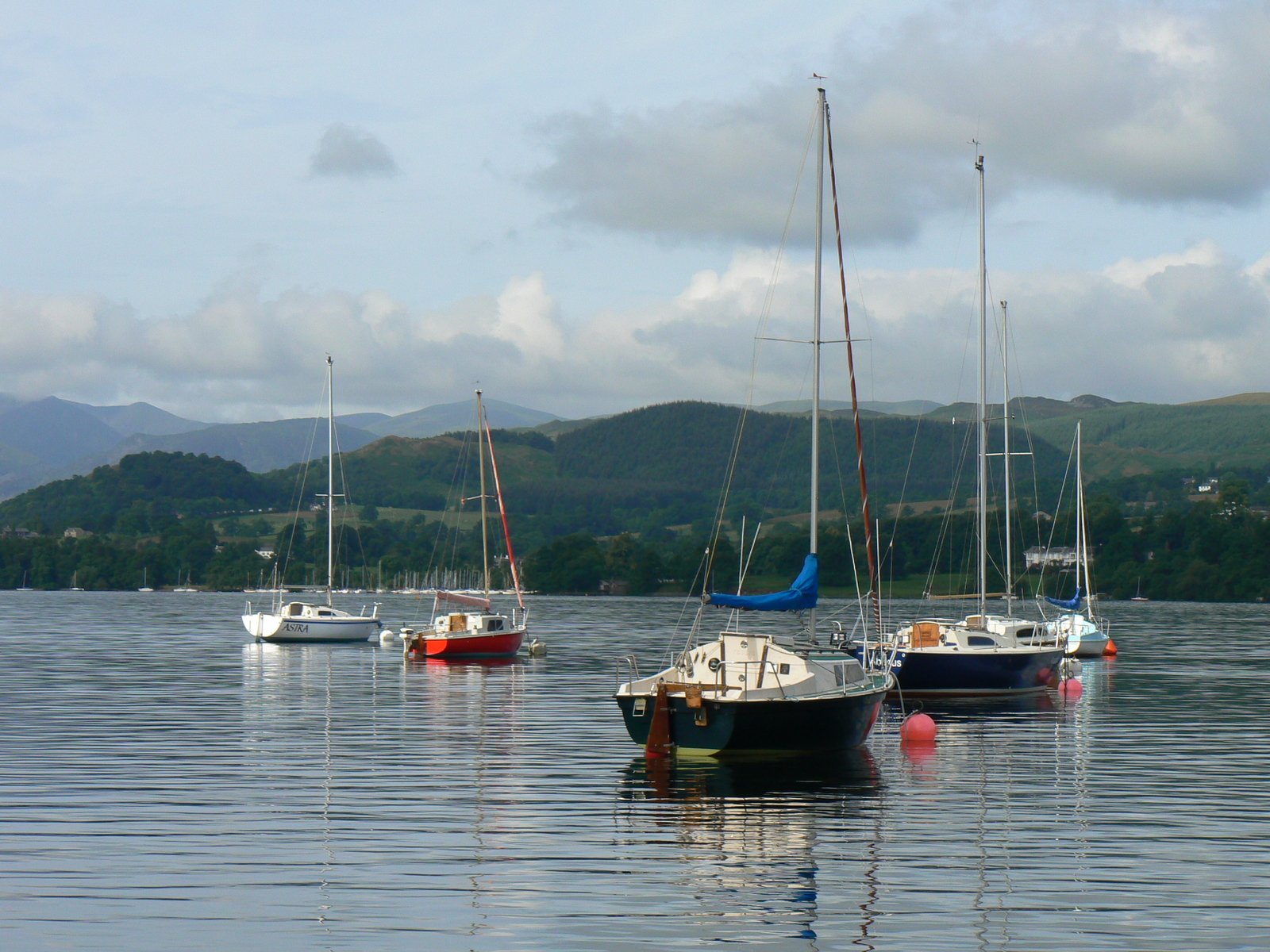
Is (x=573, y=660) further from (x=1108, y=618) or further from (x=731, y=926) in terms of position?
(x=1108, y=618)

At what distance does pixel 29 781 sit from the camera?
Answer: 36250 mm

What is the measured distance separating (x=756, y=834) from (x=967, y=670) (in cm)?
3476

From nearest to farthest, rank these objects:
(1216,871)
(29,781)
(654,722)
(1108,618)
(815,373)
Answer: (1216,871) < (29,781) < (654,722) < (815,373) < (1108,618)

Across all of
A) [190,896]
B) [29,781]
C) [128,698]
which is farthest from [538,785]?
[128,698]

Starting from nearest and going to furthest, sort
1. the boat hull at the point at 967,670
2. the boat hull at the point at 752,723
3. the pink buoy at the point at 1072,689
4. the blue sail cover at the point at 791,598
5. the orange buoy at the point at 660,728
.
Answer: the boat hull at the point at 752,723 → the orange buoy at the point at 660,728 → the blue sail cover at the point at 791,598 → the boat hull at the point at 967,670 → the pink buoy at the point at 1072,689

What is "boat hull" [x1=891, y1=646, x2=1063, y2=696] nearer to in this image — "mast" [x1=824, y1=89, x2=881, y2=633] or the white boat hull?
"mast" [x1=824, y1=89, x2=881, y2=633]

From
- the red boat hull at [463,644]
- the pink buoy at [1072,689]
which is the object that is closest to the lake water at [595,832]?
the pink buoy at [1072,689]

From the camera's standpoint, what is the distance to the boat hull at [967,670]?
62469mm

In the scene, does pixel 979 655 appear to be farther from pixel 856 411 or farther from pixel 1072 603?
pixel 1072 603

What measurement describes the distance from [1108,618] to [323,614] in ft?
327

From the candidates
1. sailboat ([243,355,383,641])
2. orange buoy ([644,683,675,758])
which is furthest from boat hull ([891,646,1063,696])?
sailboat ([243,355,383,641])

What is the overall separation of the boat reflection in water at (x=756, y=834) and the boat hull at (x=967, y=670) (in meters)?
19.5

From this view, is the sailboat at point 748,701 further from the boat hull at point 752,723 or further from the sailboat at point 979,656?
the sailboat at point 979,656

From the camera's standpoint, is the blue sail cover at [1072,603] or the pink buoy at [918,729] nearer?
the pink buoy at [918,729]
